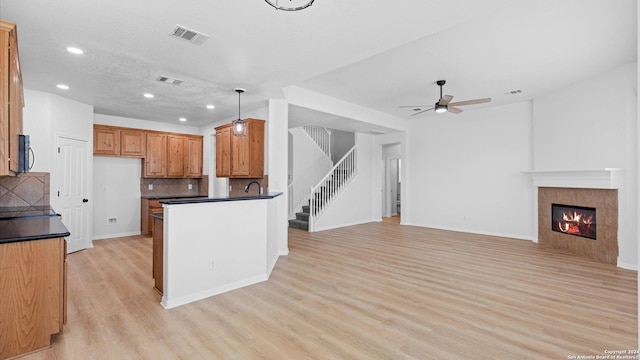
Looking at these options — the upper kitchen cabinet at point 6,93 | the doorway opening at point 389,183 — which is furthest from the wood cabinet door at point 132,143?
the doorway opening at point 389,183

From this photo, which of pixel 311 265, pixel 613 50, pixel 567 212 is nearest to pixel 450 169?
pixel 567 212

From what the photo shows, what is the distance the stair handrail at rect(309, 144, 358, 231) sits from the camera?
7.83m

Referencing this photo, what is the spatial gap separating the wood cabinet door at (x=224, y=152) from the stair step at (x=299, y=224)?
8.98 feet

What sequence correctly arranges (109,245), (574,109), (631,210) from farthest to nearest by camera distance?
(109,245) → (574,109) → (631,210)

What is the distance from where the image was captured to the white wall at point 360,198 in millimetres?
8297

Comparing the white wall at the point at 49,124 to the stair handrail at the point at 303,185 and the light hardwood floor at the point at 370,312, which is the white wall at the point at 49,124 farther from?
the stair handrail at the point at 303,185

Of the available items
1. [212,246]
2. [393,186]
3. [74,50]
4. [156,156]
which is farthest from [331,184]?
[74,50]

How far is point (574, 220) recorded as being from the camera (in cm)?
556

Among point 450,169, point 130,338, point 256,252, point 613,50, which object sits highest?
point 613,50

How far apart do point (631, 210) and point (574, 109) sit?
200 cm

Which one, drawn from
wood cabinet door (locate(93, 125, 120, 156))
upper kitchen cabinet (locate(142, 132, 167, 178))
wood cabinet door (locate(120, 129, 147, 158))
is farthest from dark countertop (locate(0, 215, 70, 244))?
upper kitchen cabinet (locate(142, 132, 167, 178))

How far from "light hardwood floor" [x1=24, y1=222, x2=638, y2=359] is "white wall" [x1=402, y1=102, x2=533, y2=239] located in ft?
6.76

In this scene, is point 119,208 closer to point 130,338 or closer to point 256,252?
point 256,252

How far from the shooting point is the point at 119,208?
7027 millimetres
